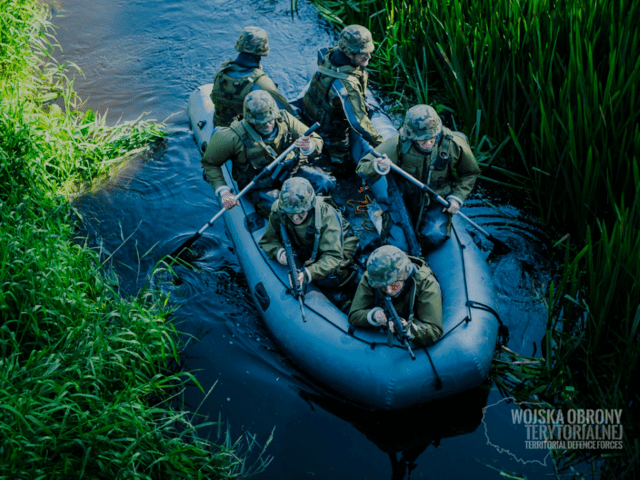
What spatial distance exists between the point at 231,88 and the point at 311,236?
195 cm

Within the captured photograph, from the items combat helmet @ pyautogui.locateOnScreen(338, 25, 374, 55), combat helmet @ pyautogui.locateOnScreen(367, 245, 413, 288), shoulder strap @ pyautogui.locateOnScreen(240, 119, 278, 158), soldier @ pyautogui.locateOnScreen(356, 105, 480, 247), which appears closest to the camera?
combat helmet @ pyautogui.locateOnScreen(367, 245, 413, 288)

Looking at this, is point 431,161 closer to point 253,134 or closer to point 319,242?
point 319,242

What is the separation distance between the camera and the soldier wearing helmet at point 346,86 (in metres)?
5.51

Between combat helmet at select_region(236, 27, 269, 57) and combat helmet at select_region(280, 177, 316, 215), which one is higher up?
combat helmet at select_region(236, 27, 269, 57)

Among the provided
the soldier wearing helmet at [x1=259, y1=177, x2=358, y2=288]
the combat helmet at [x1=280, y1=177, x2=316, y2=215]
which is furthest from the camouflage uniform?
the combat helmet at [x1=280, y1=177, x2=316, y2=215]

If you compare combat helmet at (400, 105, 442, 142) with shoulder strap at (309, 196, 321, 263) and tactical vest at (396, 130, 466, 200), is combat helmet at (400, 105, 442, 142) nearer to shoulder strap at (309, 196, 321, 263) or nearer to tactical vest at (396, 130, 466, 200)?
tactical vest at (396, 130, 466, 200)

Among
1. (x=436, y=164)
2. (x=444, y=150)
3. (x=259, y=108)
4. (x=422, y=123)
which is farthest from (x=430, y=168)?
(x=259, y=108)

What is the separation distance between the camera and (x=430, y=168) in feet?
15.5

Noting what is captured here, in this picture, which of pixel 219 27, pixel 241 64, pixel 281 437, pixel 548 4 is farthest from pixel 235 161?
pixel 219 27

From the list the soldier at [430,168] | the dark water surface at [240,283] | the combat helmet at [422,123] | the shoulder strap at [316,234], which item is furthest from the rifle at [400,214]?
the dark water surface at [240,283]

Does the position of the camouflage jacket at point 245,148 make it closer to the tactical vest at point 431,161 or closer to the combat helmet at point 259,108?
the combat helmet at point 259,108

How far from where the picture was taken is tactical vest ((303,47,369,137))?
5.59m

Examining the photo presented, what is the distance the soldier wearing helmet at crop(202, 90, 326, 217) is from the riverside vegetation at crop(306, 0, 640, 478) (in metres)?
1.94

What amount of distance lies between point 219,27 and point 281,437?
6451mm
